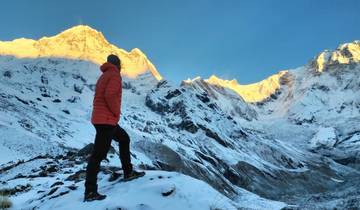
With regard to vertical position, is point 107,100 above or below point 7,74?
below

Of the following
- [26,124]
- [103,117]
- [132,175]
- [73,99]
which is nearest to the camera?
[103,117]

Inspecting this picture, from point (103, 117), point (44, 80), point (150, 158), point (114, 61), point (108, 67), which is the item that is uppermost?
point (44, 80)

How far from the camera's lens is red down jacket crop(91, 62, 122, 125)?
13062 mm

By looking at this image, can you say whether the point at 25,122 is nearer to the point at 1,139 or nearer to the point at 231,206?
the point at 1,139

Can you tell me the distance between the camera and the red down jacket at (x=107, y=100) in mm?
13062

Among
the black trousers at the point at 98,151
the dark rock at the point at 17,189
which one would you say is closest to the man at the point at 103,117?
the black trousers at the point at 98,151

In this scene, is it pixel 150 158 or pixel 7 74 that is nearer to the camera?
pixel 150 158

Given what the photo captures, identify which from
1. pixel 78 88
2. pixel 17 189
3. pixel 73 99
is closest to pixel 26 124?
pixel 73 99

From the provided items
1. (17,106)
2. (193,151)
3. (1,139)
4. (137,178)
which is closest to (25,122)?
(17,106)

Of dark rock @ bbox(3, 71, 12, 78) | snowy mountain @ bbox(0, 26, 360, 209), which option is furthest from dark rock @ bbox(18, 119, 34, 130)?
dark rock @ bbox(3, 71, 12, 78)

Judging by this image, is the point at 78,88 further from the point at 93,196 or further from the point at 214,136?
the point at 93,196

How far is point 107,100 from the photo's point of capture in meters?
13.1

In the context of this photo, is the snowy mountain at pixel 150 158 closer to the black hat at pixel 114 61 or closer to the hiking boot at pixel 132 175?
the hiking boot at pixel 132 175

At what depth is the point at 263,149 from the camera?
634 ft
